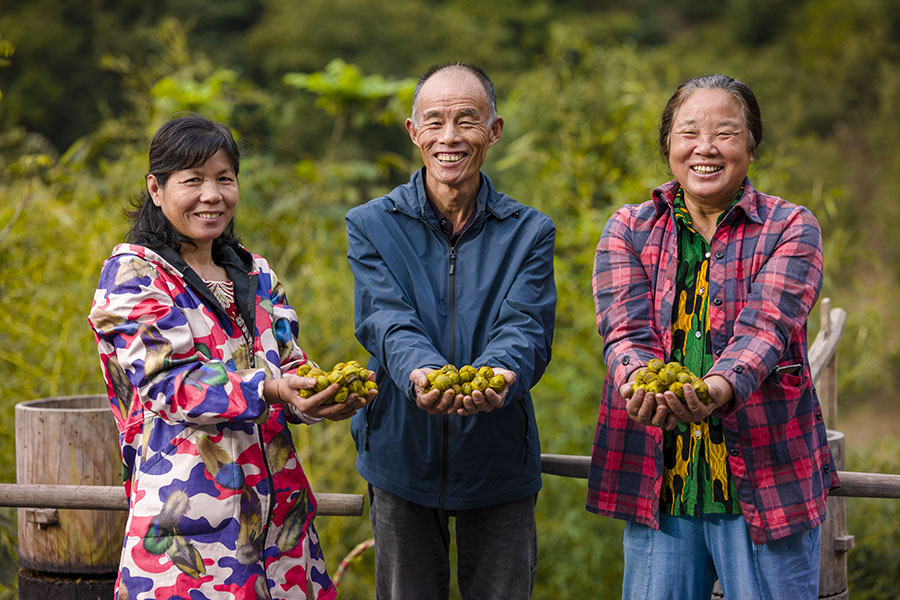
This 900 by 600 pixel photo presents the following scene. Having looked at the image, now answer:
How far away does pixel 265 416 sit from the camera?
6.34 ft

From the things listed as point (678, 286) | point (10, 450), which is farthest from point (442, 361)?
point (10, 450)

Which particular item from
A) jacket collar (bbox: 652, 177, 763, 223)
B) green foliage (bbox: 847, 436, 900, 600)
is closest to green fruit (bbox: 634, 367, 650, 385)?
jacket collar (bbox: 652, 177, 763, 223)

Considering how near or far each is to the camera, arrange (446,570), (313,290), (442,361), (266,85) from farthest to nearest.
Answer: (266,85), (313,290), (446,570), (442,361)

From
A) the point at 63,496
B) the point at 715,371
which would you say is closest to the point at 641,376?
the point at 715,371

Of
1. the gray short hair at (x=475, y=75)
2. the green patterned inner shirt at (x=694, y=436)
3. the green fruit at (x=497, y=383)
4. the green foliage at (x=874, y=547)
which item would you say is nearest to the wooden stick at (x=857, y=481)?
the green patterned inner shirt at (x=694, y=436)

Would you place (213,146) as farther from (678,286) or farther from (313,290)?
(313,290)

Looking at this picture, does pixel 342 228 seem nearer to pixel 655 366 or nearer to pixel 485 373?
pixel 485 373

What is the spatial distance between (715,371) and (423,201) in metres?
0.81

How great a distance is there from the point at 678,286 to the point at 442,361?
0.55 metres

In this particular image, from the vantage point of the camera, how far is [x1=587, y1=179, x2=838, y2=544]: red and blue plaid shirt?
2.00 metres

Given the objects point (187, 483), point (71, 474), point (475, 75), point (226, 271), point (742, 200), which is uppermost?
point (475, 75)

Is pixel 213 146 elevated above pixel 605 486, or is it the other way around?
pixel 213 146

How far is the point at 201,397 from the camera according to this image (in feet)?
6.16

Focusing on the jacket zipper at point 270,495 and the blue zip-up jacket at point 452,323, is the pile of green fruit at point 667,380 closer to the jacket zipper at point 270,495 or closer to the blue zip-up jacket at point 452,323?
the blue zip-up jacket at point 452,323
